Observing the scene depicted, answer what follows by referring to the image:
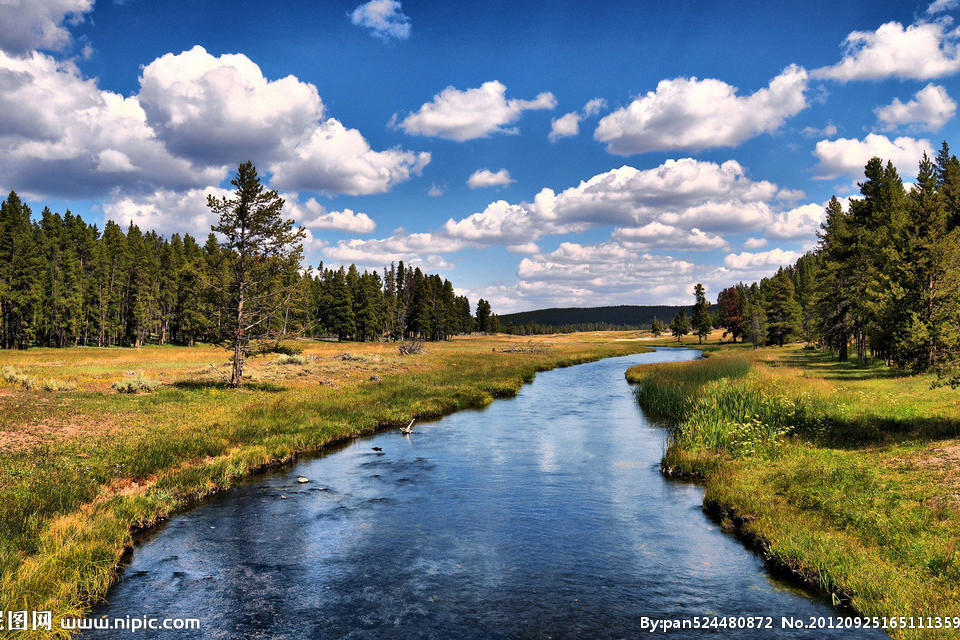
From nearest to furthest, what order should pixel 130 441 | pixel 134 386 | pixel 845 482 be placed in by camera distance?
pixel 845 482 < pixel 130 441 < pixel 134 386

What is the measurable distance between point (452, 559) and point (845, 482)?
10685 millimetres

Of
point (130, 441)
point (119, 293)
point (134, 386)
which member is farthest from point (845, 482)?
point (119, 293)

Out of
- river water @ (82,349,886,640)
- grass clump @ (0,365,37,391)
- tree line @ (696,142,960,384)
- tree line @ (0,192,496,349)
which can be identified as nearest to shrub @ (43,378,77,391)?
grass clump @ (0,365,37,391)

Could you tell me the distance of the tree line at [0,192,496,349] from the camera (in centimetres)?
7069

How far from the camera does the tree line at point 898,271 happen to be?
678 inches

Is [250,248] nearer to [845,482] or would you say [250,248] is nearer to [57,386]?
[57,386]

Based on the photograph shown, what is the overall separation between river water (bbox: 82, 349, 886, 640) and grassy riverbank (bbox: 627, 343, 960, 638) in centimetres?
84

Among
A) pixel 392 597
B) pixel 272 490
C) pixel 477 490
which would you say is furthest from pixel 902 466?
pixel 272 490

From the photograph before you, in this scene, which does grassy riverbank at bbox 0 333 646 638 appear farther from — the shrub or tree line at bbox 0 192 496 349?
tree line at bbox 0 192 496 349

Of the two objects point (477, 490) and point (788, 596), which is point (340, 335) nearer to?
point (477, 490)

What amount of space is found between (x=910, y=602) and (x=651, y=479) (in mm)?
9944

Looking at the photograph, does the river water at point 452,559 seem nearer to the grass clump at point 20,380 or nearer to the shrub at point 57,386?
the shrub at point 57,386

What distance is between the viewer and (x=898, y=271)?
103ft

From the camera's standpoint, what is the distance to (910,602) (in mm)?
8773
